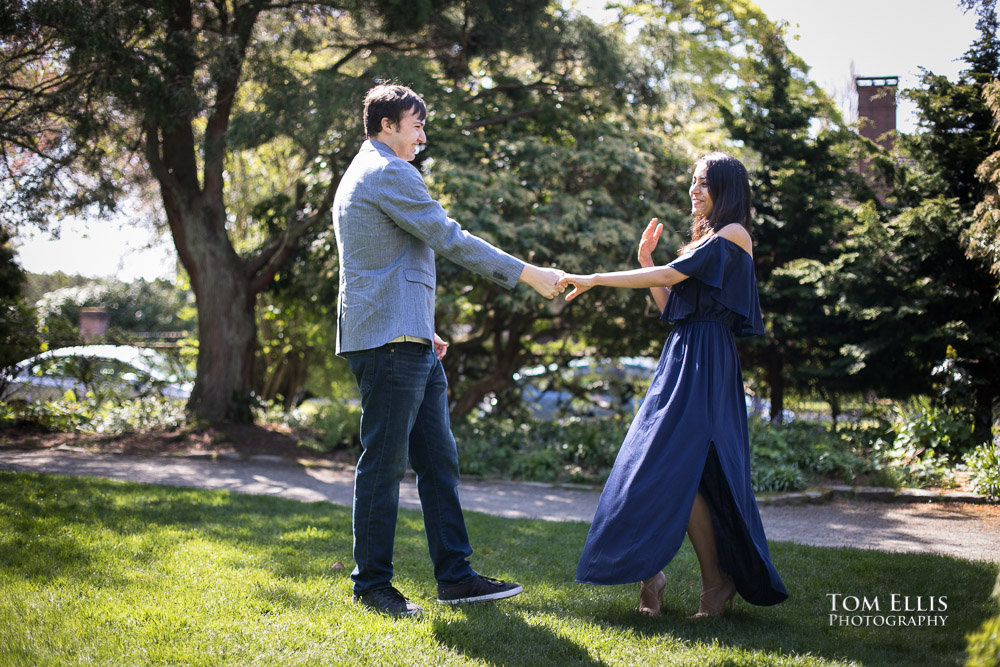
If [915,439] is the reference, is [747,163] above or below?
above

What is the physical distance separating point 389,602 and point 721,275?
6.54ft

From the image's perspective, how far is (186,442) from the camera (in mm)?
8922

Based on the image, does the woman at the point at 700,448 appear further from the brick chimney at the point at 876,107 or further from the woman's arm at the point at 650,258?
the brick chimney at the point at 876,107

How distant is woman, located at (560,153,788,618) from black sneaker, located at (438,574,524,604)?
0.45 meters

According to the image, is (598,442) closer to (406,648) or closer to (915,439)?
(915,439)

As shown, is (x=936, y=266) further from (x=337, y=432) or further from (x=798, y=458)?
(x=337, y=432)

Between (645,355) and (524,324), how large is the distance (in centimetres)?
183

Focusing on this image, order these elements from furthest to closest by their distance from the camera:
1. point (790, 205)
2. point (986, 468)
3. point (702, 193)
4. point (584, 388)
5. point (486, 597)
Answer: point (584, 388) < point (790, 205) < point (986, 468) < point (702, 193) < point (486, 597)

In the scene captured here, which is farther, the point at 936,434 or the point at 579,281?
the point at 936,434

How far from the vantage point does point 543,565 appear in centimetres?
424

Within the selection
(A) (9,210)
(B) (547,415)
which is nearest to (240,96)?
(A) (9,210)

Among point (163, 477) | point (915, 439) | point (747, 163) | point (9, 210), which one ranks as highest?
point (747, 163)

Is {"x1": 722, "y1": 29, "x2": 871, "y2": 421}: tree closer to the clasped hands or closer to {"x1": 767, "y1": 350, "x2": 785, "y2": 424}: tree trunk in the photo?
{"x1": 767, "y1": 350, "x2": 785, "y2": 424}: tree trunk

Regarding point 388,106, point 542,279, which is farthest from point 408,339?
point 388,106
